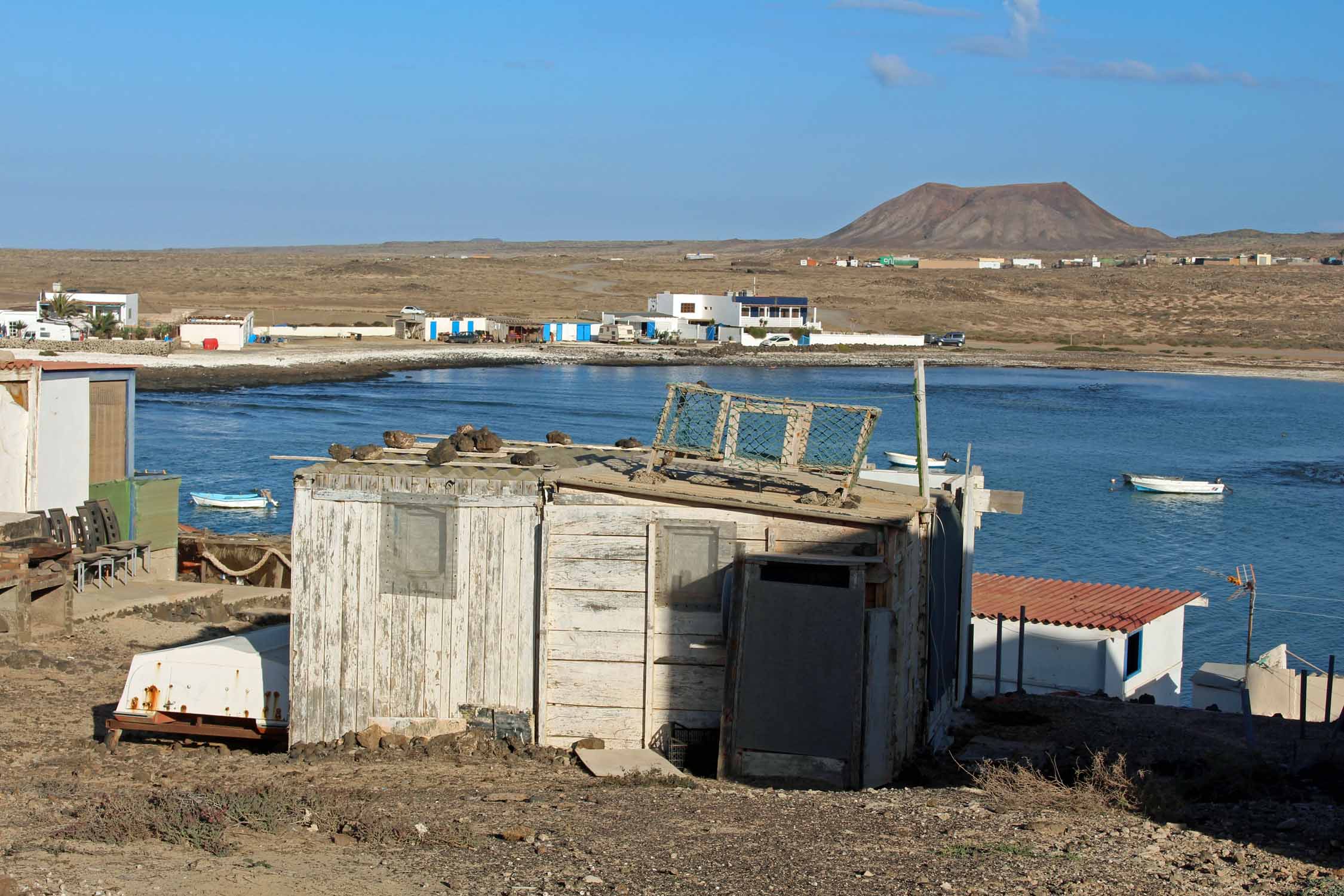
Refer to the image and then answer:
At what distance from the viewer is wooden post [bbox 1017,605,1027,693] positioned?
1556cm

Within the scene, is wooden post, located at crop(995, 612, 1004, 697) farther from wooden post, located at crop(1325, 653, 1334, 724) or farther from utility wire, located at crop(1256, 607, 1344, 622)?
utility wire, located at crop(1256, 607, 1344, 622)

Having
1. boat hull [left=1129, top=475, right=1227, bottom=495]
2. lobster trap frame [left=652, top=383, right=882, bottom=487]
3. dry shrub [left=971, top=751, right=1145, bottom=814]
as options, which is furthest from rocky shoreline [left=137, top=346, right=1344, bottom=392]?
dry shrub [left=971, top=751, right=1145, bottom=814]

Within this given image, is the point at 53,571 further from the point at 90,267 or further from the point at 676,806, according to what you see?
the point at 90,267

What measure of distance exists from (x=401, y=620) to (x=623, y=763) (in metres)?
1.99

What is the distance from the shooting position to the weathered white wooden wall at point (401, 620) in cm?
1048

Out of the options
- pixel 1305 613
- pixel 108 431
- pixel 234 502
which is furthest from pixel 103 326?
pixel 1305 613

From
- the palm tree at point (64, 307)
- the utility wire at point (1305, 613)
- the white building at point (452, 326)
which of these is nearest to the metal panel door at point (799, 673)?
the utility wire at point (1305, 613)

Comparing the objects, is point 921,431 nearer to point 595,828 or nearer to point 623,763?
point 623,763

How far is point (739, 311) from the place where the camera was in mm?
98000

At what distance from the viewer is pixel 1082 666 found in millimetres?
17031

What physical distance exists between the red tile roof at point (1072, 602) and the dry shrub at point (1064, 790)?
7.59 m

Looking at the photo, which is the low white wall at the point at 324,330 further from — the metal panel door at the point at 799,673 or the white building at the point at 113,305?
the metal panel door at the point at 799,673

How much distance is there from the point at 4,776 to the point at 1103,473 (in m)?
43.3

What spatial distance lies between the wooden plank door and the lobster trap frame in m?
9.66
